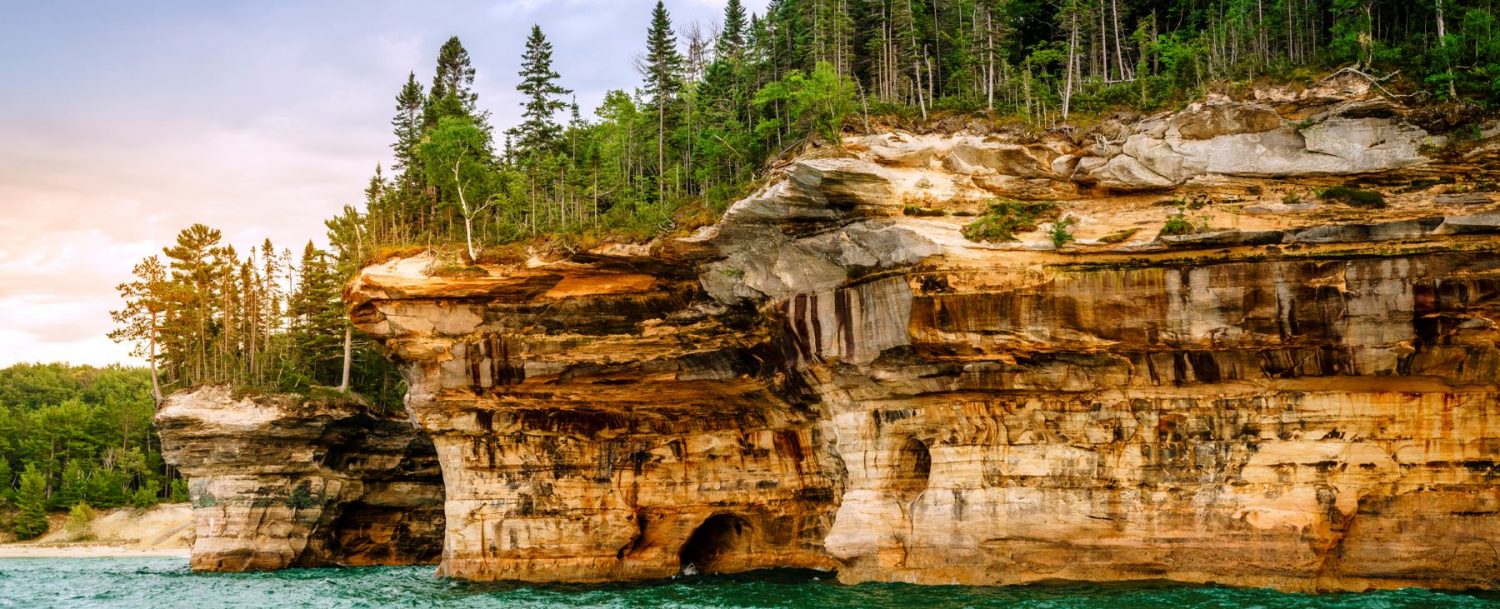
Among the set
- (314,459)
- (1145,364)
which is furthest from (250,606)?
(1145,364)

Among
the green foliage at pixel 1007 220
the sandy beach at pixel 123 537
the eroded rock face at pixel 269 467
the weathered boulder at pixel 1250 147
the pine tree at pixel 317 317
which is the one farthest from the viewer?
the sandy beach at pixel 123 537

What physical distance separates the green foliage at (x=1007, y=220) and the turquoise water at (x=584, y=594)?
7.81 metres

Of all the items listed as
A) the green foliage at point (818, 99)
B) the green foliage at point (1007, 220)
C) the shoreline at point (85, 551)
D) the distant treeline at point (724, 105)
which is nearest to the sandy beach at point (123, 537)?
the shoreline at point (85, 551)

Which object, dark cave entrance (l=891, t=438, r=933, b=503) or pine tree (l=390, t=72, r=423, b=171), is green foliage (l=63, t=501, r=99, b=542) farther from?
dark cave entrance (l=891, t=438, r=933, b=503)

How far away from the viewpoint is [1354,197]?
21750 mm

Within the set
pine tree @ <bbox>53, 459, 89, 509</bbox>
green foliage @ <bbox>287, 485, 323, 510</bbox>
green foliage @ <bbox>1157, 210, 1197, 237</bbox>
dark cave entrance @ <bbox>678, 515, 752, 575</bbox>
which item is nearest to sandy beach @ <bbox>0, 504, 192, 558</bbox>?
pine tree @ <bbox>53, 459, 89, 509</bbox>

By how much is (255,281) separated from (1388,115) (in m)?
45.8

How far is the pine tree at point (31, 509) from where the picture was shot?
6006 cm

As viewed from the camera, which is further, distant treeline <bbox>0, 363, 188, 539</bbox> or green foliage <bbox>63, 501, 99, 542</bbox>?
distant treeline <bbox>0, 363, 188, 539</bbox>

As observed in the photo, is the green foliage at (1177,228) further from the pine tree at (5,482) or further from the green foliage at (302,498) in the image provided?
the pine tree at (5,482)

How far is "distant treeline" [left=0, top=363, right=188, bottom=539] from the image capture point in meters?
61.7

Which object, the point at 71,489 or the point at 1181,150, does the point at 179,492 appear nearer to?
the point at 71,489

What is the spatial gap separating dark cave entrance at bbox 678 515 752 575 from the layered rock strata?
3.96 metres

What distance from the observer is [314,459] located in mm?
39062
